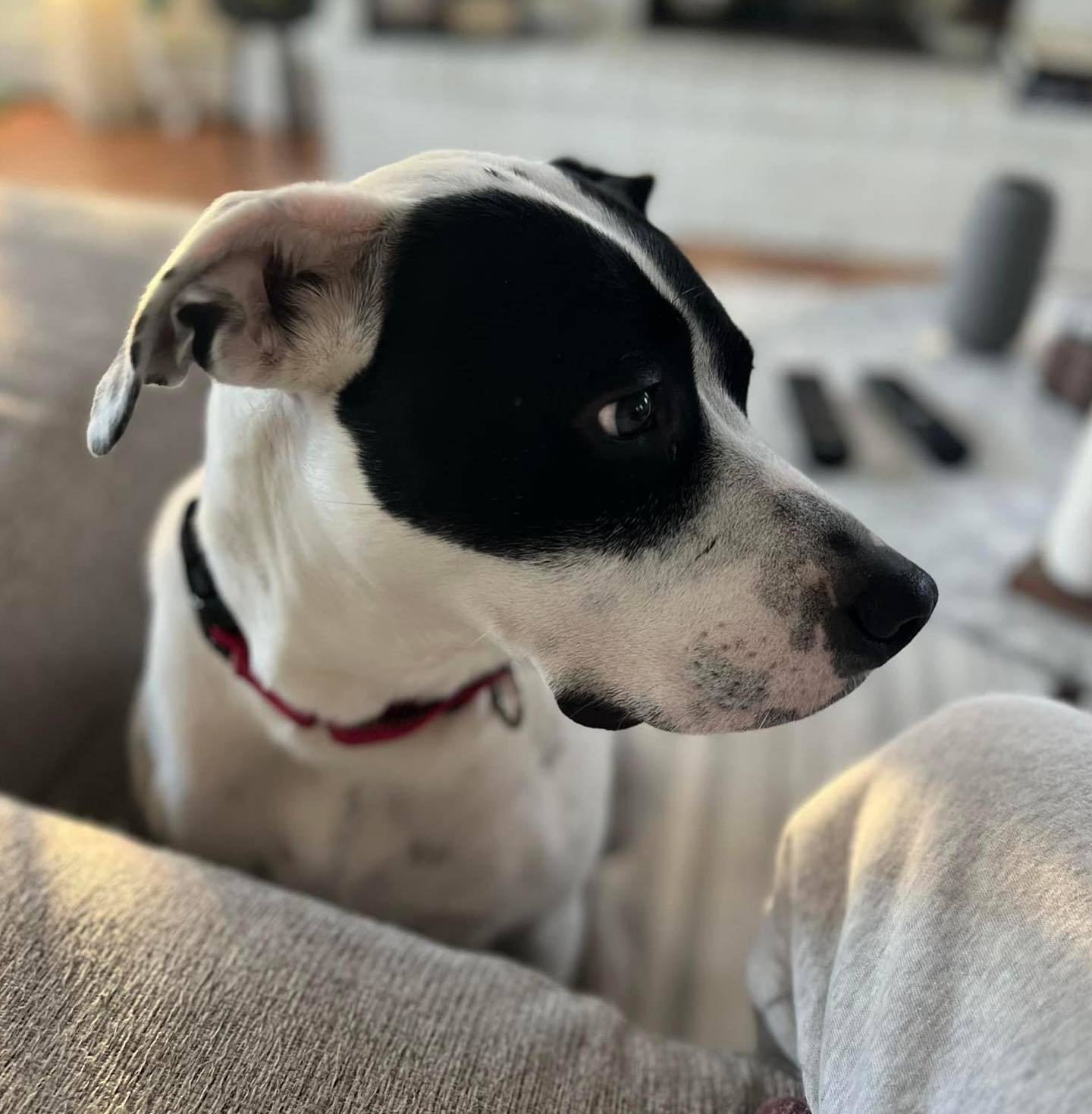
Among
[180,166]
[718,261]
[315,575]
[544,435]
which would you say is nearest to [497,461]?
[544,435]

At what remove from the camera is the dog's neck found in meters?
0.74

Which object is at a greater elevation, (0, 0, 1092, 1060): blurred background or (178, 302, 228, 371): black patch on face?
(178, 302, 228, 371): black patch on face

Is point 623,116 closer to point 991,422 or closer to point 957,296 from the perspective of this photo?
point 957,296

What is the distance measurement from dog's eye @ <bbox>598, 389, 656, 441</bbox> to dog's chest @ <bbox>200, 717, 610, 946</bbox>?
0.35m

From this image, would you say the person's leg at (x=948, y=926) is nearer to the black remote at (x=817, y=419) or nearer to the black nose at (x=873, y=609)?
the black nose at (x=873, y=609)

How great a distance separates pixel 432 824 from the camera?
0.96m

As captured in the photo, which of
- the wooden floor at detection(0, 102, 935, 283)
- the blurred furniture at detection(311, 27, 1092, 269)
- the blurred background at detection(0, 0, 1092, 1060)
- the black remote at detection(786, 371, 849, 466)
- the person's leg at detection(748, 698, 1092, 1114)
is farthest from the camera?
the wooden floor at detection(0, 102, 935, 283)

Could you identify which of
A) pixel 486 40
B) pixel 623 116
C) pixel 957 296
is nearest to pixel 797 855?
pixel 957 296

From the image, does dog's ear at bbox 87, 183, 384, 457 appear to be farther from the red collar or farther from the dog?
the red collar

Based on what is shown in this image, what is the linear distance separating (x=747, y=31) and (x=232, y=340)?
3557 mm

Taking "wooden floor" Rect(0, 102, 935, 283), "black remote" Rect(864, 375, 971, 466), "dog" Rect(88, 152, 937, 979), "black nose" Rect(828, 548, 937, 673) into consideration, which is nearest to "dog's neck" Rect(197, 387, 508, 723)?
"dog" Rect(88, 152, 937, 979)

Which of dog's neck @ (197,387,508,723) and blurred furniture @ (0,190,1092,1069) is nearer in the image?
dog's neck @ (197,387,508,723)

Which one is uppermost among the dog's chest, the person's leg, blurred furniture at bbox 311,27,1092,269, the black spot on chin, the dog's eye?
the dog's eye

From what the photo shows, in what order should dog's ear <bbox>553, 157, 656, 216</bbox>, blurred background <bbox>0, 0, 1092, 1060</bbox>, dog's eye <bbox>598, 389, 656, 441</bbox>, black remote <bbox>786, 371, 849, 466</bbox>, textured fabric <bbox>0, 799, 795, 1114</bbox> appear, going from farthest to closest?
black remote <bbox>786, 371, 849, 466</bbox>
blurred background <bbox>0, 0, 1092, 1060</bbox>
dog's ear <bbox>553, 157, 656, 216</bbox>
dog's eye <bbox>598, 389, 656, 441</bbox>
textured fabric <bbox>0, 799, 795, 1114</bbox>
